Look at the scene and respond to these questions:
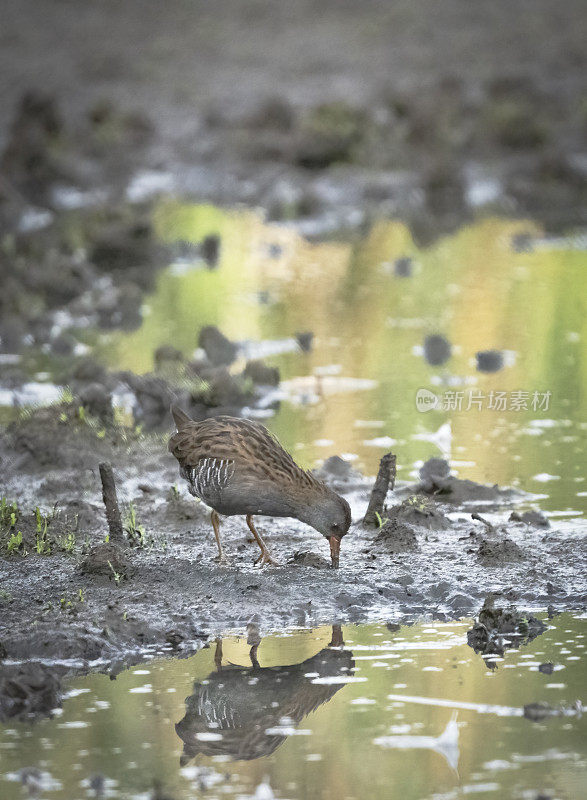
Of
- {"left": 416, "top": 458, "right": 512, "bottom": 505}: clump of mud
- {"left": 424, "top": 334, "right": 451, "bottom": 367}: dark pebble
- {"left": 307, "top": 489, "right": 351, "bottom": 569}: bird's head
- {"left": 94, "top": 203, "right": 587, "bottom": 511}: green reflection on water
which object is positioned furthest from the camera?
{"left": 424, "top": 334, "right": 451, "bottom": 367}: dark pebble

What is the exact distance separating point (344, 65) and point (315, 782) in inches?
787

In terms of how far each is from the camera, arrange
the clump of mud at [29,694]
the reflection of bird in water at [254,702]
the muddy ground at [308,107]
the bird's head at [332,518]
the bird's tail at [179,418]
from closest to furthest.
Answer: the reflection of bird in water at [254,702]
the clump of mud at [29,694]
the bird's head at [332,518]
the bird's tail at [179,418]
the muddy ground at [308,107]

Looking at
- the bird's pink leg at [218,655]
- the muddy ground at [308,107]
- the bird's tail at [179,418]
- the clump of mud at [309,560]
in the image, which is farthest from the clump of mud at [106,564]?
the muddy ground at [308,107]

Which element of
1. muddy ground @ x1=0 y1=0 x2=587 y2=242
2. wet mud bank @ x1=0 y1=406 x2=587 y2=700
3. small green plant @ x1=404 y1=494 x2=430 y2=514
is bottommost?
wet mud bank @ x1=0 y1=406 x2=587 y2=700

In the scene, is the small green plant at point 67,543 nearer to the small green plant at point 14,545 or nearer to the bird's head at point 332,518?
the small green plant at point 14,545

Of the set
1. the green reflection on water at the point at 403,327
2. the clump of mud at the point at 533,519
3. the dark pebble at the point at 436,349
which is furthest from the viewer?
the dark pebble at the point at 436,349

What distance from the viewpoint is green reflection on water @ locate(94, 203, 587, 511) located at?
9219 mm

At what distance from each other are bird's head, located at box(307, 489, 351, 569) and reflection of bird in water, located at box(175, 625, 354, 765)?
28.0 inches

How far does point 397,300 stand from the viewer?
43.9 ft

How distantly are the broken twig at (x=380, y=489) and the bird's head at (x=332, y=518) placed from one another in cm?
66

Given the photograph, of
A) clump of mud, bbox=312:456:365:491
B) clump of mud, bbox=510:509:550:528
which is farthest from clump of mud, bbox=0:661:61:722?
clump of mud, bbox=312:456:365:491

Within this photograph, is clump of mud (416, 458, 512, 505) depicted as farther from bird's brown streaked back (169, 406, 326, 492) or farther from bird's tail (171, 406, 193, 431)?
bird's tail (171, 406, 193, 431)

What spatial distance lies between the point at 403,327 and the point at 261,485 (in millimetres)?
5482

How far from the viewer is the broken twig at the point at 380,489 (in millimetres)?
7613
